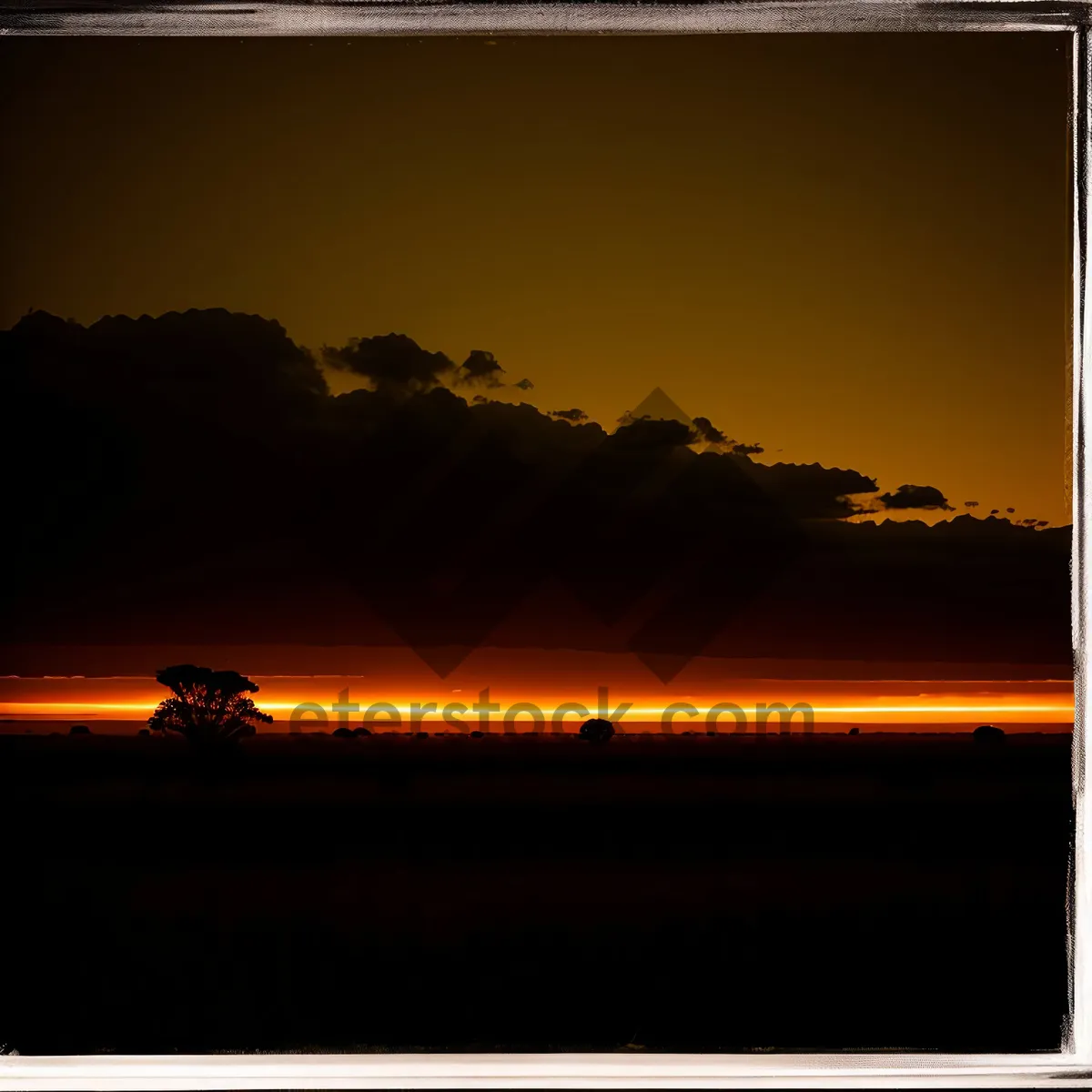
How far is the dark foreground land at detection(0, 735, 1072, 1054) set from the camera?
7.30ft

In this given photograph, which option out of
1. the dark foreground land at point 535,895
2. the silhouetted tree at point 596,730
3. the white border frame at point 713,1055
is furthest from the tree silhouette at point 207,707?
the white border frame at point 713,1055

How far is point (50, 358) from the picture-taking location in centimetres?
262

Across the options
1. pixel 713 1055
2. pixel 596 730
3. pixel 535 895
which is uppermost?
pixel 596 730

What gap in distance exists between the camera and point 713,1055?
1701 millimetres

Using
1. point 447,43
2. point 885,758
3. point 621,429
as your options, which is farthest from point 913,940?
point 447,43

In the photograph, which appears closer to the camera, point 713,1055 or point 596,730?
point 713,1055

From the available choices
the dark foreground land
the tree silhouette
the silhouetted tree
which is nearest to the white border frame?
the dark foreground land

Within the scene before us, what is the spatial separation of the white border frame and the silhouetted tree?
1.58m

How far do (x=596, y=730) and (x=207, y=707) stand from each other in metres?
1.72

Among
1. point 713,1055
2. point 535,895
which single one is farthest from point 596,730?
point 713,1055

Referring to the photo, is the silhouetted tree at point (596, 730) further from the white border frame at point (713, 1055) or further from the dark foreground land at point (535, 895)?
the white border frame at point (713, 1055)

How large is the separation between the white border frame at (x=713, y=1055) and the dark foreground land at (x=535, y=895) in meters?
0.10

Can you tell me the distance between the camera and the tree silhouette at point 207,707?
3500 millimetres

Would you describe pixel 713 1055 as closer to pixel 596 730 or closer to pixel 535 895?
pixel 535 895
